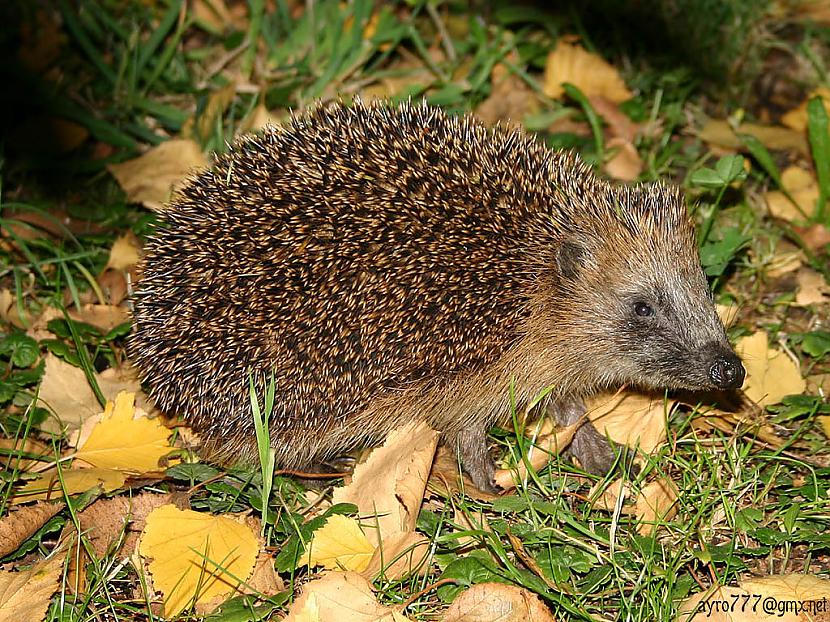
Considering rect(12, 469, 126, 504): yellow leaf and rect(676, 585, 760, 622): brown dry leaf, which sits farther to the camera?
rect(12, 469, 126, 504): yellow leaf

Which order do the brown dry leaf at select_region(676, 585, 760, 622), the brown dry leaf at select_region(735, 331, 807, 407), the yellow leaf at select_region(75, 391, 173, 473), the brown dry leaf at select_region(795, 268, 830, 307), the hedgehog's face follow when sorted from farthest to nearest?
the brown dry leaf at select_region(795, 268, 830, 307)
the brown dry leaf at select_region(735, 331, 807, 407)
the yellow leaf at select_region(75, 391, 173, 473)
the hedgehog's face
the brown dry leaf at select_region(676, 585, 760, 622)

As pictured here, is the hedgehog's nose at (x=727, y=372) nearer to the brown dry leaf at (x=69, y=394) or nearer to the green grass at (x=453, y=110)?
the green grass at (x=453, y=110)

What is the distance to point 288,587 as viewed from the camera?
4.44m

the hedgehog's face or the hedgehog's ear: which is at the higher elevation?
the hedgehog's ear

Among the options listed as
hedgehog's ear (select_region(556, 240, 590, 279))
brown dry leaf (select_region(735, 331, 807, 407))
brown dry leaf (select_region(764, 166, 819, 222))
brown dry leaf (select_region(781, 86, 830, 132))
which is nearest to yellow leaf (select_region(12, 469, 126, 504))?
hedgehog's ear (select_region(556, 240, 590, 279))

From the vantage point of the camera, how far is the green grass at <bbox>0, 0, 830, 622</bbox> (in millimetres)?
4402

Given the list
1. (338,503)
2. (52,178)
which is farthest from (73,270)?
(338,503)

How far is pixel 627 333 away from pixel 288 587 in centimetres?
197

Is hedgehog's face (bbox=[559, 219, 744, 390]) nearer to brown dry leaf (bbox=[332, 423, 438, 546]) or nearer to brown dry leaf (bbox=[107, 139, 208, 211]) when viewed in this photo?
brown dry leaf (bbox=[332, 423, 438, 546])

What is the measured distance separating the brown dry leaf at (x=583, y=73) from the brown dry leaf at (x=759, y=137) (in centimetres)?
64

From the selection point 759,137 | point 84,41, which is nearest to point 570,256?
point 759,137

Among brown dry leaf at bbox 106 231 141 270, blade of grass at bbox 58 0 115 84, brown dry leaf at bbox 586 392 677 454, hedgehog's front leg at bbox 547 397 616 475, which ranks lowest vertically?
hedgehog's front leg at bbox 547 397 616 475

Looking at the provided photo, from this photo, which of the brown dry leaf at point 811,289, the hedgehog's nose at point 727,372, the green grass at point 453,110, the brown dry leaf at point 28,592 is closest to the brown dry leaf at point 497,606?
the green grass at point 453,110

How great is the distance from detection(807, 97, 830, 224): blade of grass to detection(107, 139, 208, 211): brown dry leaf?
12.2 feet
